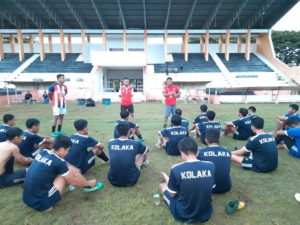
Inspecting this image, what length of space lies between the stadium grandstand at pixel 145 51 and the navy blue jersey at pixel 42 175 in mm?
20489

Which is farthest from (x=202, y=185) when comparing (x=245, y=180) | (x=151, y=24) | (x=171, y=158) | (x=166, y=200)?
(x=151, y=24)

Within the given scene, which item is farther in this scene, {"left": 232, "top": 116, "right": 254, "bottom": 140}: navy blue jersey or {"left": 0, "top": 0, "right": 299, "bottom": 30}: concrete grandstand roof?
{"left": 0, "top": 0, "right": 299, "bottom": 30}: concrete grandstand roof

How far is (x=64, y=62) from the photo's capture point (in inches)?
1297

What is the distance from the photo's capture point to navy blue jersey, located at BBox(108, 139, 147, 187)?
4027mm

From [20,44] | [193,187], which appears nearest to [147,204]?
[193,187]

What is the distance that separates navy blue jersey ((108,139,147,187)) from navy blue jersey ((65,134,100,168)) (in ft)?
2.49

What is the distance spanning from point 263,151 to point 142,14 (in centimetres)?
2771

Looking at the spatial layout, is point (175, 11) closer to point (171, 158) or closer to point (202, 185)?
point (171, 158)

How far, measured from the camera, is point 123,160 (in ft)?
13.2

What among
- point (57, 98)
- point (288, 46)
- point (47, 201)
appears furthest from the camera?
point (288, 46)

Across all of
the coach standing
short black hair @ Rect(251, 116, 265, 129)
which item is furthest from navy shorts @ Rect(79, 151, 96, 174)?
the coach standing

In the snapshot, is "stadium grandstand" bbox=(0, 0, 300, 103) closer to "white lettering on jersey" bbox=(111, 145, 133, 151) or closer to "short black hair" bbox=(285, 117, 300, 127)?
"short black hair" bbox=(285, 117, 300, 127)

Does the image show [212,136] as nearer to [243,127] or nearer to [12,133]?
[12,133]

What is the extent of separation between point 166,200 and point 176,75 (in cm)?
2698
